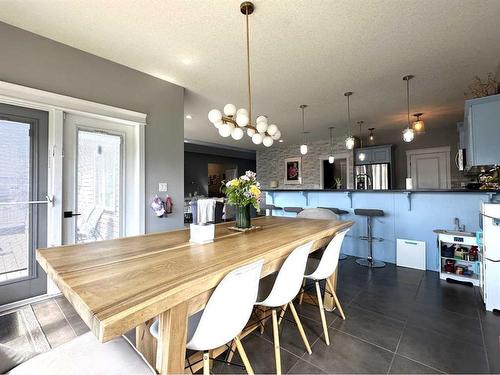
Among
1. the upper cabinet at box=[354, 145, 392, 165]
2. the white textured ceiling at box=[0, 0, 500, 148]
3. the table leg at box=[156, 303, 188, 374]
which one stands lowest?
the table leg at box=[156, 303, 188, 374]

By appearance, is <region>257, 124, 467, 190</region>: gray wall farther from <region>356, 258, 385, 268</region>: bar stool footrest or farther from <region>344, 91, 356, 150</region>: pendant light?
<region>356, 258, 385, 268</region>: bar stool footrest

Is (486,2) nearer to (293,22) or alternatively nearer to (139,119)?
(293,22)

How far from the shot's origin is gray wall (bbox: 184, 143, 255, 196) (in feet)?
29.3

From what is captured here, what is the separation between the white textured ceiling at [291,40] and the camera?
2000mm

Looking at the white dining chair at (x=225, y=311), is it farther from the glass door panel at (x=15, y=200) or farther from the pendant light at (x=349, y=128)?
the pendant light at (x=349, y=128)

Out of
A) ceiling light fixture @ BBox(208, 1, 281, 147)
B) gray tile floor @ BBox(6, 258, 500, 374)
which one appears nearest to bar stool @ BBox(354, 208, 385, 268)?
gray tile floor @ BBox(6, 258, 500, 374)

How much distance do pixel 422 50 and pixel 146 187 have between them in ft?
11.9

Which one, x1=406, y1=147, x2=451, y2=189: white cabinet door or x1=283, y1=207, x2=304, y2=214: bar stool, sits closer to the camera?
x1=283, y1=207, x2=304, y2=214: bar stool

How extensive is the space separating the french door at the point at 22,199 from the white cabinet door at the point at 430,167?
25.6 ft

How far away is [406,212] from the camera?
3791 millimetres

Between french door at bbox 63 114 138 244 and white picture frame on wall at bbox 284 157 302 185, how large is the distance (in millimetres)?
5843

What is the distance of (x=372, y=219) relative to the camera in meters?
4.08

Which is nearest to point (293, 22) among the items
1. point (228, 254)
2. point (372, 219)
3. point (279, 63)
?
point (279, 63)

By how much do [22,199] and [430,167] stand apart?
8159 mm
